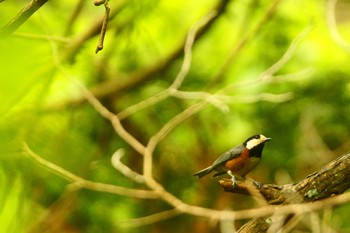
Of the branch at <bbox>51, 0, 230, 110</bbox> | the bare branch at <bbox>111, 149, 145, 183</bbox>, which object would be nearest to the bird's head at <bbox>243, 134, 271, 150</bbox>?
the bare branch at <bbox>111, 149, 145, 183</bbox>

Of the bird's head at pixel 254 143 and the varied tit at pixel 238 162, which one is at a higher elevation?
the bird's head at pixel 254 143

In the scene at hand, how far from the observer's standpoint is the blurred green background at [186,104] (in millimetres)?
2279

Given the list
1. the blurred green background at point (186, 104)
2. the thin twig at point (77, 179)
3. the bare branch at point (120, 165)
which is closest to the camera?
the thin twig at point (77, 179)

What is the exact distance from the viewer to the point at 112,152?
2.47 m

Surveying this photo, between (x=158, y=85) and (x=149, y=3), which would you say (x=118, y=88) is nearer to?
(x=158, y=85)

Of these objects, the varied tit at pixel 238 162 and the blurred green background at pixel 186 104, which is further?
the blurred green background at pixel 186 104

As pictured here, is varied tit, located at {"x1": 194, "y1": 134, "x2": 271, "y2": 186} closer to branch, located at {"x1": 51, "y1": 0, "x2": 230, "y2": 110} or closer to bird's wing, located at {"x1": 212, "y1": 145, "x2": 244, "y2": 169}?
bird's wing, located at {"x1": 212, "y1": 145, "x2": 244, "y2": 169}

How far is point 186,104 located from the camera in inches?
96.3

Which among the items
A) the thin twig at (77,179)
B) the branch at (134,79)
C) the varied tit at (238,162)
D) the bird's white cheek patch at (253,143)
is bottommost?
the varied tit at (238,162)

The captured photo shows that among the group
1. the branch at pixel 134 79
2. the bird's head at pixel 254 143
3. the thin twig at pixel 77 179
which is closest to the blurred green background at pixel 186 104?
the branch at pixel 134 79

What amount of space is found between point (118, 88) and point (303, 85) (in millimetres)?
660

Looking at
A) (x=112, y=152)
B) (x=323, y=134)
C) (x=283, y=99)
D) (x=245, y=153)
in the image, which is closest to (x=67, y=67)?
A: (x=112, y=152)

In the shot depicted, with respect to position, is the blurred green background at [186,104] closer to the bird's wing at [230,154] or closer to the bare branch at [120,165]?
the bare branch at [120,165]

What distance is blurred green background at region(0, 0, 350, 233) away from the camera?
2279 millimetres
